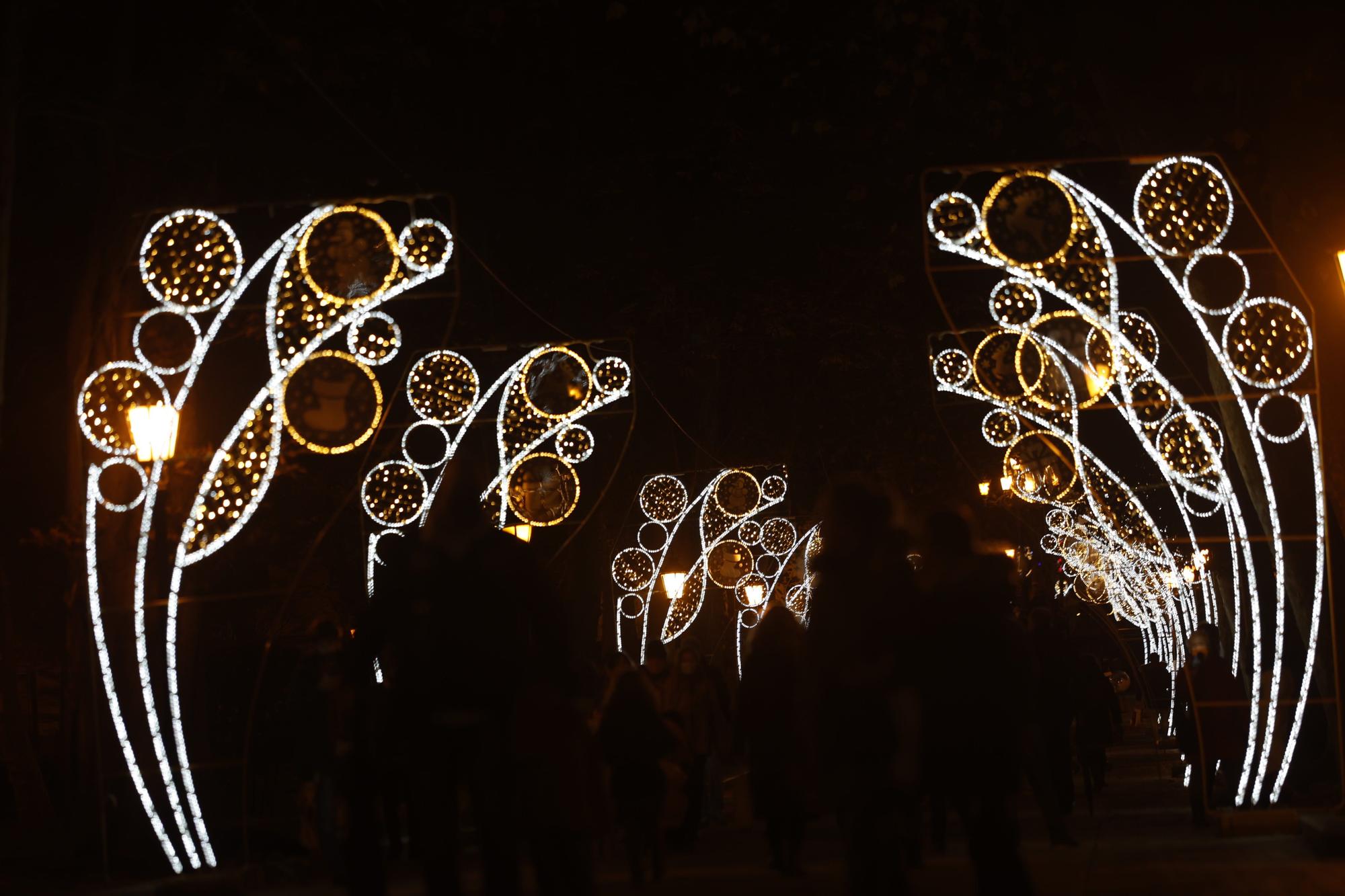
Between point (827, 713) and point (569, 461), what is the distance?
→ 44.1 ft

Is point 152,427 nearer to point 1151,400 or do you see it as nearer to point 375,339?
point 375,339

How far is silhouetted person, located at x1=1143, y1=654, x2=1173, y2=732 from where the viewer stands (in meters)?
39.0

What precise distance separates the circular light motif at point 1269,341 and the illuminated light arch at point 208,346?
6.04m

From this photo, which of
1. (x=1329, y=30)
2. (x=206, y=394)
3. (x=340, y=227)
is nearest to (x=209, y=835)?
(x=340, y=227)

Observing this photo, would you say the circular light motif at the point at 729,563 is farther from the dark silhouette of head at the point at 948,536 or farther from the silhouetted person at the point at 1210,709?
the dark silhouette of head at the point at 948,536

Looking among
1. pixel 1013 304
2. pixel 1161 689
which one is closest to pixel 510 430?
pixel 1013 304

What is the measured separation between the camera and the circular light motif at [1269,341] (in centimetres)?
1327

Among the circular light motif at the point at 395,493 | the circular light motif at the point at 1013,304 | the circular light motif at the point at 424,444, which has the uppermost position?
the circular light motif at the point at 424,444

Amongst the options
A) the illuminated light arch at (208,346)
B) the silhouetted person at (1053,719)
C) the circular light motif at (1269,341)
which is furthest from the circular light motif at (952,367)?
the illuminated light arch at (208,346)

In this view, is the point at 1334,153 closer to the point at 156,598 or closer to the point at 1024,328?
the point at 1024,328

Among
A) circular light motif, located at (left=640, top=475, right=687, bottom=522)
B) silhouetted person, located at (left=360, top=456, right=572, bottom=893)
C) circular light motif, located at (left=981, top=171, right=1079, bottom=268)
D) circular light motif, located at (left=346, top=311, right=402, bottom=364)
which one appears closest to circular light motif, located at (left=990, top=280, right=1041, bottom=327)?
circular light motif, located at (left=981, top=171, right=1079, bottom=268)

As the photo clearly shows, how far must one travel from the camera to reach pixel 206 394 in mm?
22016

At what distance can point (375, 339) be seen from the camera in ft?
50.2

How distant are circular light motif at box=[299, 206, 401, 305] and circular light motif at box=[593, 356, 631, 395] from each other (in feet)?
20.5
